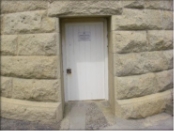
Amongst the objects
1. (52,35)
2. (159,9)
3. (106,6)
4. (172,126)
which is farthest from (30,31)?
(172,126)

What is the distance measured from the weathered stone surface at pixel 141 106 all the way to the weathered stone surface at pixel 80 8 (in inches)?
69.7

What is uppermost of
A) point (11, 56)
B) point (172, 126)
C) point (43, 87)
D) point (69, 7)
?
point (69, 7)

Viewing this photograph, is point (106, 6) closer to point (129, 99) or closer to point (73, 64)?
point (73, 64)

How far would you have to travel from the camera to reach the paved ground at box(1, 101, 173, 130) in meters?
3.32

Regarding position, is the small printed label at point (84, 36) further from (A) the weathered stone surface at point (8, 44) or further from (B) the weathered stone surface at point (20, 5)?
(A) the weathered stone surface at point (8, 44)

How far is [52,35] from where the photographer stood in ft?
11.0

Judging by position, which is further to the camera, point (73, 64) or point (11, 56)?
point (73, 64)

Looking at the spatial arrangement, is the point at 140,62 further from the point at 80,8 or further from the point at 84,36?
the point at 80,8

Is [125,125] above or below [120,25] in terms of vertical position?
below

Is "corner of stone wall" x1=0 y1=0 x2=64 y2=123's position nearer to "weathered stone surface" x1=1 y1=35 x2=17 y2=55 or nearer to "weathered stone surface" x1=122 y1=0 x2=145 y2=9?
"weathered stone surface" x1=1 y1=35 x2=17 y2=55

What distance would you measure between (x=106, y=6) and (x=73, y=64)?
1519 millimetres

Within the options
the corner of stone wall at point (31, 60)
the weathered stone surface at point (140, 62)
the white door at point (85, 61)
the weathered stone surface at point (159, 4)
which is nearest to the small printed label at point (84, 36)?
the white door at point (85, 61)

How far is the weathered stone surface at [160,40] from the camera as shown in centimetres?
369

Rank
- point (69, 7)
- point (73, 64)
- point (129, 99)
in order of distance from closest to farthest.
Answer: point (69, 7) < point (129, 99) < point (73, 64)
